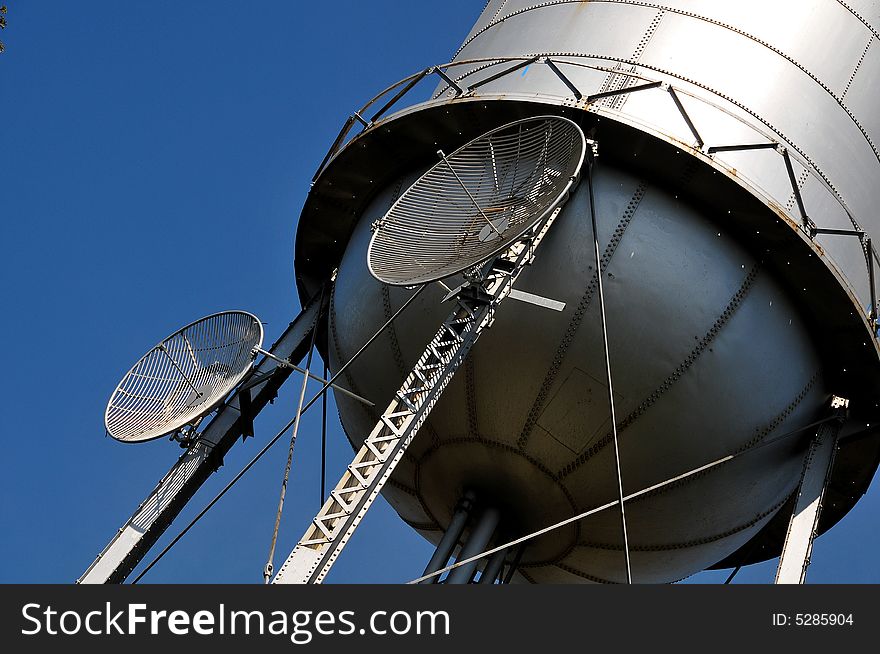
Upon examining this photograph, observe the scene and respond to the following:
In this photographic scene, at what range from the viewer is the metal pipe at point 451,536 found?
13672 millimetres

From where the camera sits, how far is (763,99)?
1342cm

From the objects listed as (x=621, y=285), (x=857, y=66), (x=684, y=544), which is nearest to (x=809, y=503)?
(x=684, y=544)

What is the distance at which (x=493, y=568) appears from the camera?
14.3 meters

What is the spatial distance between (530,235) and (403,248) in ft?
4.32

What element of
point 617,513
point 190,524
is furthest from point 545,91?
point 190,524

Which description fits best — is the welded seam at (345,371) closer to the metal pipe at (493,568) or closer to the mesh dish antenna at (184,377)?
the mesh dish antenna at (184,377)

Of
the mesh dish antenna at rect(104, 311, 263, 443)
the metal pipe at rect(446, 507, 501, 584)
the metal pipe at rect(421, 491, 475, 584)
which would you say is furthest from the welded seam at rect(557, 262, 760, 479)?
the mesh dish antenna at rect(104, 311, 263, 443)

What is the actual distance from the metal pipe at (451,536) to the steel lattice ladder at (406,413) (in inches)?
75.6

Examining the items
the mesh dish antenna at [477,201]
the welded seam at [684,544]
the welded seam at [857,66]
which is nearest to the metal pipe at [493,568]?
the welded seam at [684,544]

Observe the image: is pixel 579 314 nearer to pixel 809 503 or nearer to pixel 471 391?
pixel 471 391

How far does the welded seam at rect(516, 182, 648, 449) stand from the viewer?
41.6ft

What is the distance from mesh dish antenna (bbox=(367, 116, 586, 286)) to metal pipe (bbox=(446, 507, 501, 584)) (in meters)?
3.02

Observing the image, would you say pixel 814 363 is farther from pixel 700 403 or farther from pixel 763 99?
pixel 763 99

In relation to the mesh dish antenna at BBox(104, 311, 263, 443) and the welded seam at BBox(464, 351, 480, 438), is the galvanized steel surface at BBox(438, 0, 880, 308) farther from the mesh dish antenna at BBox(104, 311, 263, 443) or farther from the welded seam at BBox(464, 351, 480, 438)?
the mesh dish antenna at BBox(104, 311, 263, 443)
